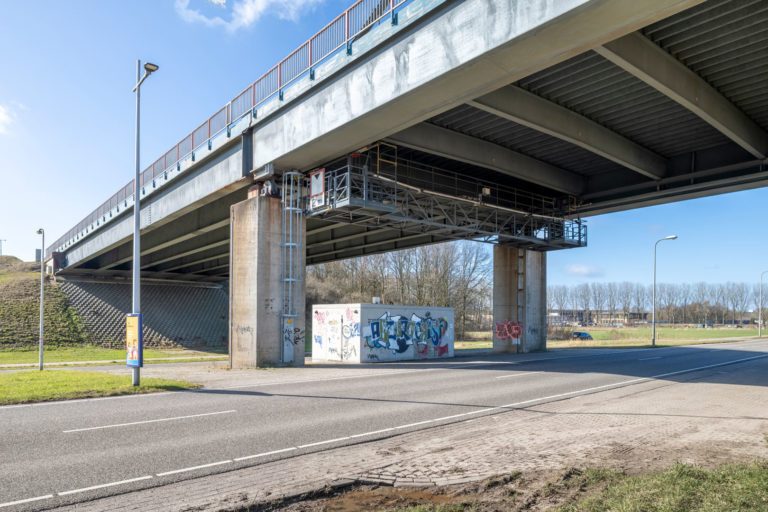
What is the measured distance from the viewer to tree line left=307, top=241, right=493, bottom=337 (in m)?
61.4

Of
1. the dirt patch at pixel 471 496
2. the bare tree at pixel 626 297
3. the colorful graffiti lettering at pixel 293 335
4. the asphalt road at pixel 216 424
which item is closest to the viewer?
the dirt patch at pixel 471 496

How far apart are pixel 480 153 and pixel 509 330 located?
1353 centimetres

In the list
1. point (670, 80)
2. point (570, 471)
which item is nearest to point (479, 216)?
point (670, 80)

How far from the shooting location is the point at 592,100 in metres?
18.2

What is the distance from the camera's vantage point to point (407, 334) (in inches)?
1061

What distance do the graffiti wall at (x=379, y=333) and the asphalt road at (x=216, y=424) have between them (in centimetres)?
759

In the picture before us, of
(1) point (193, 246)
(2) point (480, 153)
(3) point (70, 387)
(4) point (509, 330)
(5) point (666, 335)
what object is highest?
(2) point (480, 153)

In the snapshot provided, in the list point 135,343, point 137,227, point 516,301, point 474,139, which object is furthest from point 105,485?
point 516,301

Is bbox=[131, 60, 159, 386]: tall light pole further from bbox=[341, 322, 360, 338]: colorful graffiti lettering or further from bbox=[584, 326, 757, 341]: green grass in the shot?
bbox=[584, 326, 757, 341]: green grass

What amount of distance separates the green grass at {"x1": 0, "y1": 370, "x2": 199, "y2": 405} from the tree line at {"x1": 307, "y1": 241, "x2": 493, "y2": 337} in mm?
44311

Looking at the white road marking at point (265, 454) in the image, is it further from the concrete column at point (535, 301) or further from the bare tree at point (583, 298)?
the bare tree at point (583, 298)

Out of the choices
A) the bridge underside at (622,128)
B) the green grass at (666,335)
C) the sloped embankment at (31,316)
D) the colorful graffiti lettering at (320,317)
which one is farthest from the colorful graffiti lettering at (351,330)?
the green grass at (666,335)

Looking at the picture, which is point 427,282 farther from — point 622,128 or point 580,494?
point 580,494

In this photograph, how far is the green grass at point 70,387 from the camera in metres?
12.2
